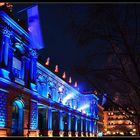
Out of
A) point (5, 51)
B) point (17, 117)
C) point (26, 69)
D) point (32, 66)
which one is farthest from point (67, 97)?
point (5, 51)

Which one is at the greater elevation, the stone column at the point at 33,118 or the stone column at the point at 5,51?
the stone column at the point at 5,51

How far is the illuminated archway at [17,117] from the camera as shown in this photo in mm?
40031

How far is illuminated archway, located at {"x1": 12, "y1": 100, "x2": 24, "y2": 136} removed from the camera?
40031 mm

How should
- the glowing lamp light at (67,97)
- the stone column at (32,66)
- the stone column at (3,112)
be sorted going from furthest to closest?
1. the glowing lamp light at (67,97)
2. the stone column at (32,66)
3. the stone column at (3,112)

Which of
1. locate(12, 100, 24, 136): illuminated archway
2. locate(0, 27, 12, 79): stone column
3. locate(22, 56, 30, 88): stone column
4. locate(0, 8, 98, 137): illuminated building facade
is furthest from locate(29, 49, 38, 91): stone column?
locate(0, 27, 12, 79): stone column

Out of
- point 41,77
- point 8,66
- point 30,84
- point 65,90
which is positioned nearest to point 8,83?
point 8,66

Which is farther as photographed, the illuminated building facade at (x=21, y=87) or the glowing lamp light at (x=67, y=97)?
the glowing lamp light at (x=67, y=97)

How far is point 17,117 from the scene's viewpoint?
40812mm

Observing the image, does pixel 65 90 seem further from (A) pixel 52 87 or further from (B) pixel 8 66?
(B) pixel 8 66

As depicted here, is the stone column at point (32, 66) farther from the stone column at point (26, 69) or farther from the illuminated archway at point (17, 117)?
the illuminated archway at point (17, 117)

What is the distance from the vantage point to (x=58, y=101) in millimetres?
63344

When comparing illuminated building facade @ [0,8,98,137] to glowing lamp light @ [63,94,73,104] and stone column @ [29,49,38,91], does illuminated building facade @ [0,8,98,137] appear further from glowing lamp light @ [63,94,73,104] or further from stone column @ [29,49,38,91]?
glowing lamp light @ [63,94,73,104]

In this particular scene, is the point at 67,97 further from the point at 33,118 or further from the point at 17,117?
the point at 17,117

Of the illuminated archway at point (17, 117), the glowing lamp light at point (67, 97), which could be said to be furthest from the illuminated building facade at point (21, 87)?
the glowing lamp light at point (67, 97)
